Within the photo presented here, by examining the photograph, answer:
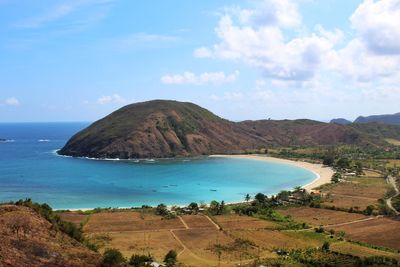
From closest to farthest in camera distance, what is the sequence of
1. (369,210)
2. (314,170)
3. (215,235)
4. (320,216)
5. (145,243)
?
(145,243), (215,235), (320,216), (369,210), (314,170)

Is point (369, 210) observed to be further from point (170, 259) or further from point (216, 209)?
point (170, 259)

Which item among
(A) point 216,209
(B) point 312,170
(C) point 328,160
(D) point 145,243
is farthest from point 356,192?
(D) point 145,243

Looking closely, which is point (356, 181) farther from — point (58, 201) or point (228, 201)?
point (58, 201)

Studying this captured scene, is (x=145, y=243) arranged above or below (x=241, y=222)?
below

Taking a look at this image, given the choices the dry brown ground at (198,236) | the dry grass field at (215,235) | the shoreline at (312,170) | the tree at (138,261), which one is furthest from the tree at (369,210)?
the tree at (138,261)

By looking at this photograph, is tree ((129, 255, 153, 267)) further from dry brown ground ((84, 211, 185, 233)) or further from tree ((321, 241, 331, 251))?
tree ((321, 241, 331, 251))

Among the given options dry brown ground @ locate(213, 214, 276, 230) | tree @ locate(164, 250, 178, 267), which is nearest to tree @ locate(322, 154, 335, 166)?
dry brown ground @ locate(213, 214, 276, 230)
